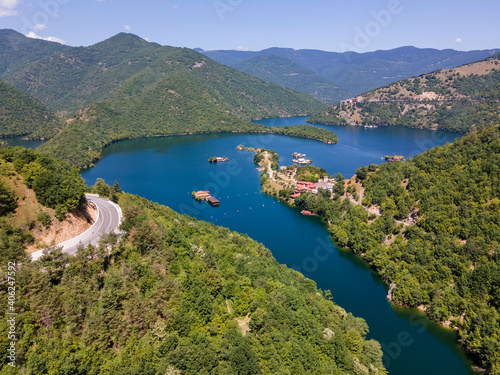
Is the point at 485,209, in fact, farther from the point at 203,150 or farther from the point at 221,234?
the point at 203,150

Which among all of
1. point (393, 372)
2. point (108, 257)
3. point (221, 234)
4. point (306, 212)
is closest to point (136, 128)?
point (306, 212)

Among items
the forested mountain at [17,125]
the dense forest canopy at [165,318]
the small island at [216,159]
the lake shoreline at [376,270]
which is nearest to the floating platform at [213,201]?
the lake shoreline at [376,270]

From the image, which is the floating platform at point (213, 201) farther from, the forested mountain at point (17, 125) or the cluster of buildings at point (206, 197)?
the forested mountain at point (17, 125)

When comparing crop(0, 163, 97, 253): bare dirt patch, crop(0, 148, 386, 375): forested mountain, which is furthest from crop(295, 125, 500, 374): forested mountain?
crop(0, 163, 97, 253): bare dirt patch

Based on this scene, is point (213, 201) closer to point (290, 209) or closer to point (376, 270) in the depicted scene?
point (290, 209)

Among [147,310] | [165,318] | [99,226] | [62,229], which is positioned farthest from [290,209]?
[147,310]

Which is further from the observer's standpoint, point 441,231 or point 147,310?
point 441,231
